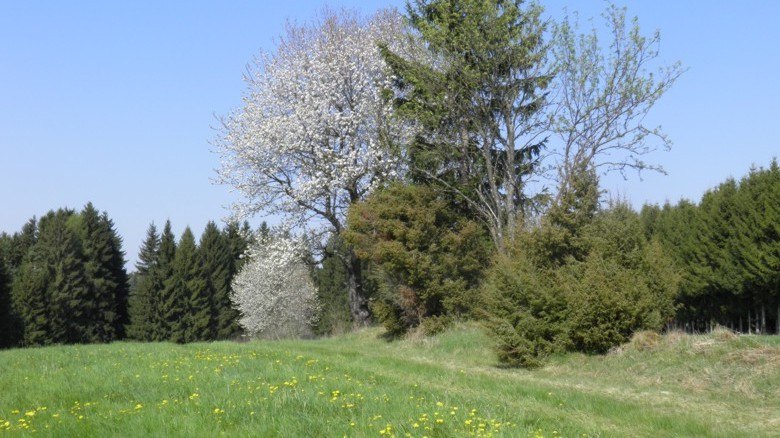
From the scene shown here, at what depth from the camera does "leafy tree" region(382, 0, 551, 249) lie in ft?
76.7

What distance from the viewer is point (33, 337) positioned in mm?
49031

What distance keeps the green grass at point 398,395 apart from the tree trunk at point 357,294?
14.7 m

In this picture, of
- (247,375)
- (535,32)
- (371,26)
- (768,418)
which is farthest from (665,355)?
(371,26)

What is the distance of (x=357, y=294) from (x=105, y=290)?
34456mm

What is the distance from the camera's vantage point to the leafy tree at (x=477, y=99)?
23391mm

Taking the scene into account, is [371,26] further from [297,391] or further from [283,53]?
[297,391]

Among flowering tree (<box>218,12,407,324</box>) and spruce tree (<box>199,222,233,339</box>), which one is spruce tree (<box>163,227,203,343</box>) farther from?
flowering tree (<box>218,12,407,324</box>)

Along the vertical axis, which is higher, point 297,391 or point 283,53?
point 283,53

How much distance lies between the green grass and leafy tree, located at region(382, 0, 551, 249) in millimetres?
9089

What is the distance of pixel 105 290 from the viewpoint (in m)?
58.6

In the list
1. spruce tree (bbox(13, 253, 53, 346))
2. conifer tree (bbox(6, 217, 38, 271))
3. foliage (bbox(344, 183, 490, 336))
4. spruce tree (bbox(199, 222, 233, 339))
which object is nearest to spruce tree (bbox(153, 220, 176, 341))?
spruce tree (bbox(199, 222, 233, 339))

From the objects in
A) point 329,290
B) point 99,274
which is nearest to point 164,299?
point 99,274

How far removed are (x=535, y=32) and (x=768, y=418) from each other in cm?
1648

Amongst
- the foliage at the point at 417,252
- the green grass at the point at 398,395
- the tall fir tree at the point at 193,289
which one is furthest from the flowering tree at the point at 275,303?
the green grass at the point at 398,395
